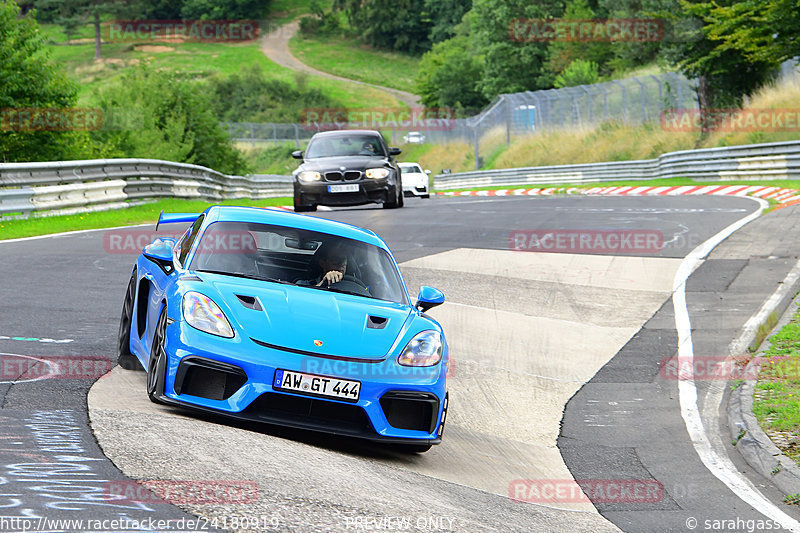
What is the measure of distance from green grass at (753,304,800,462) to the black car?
36.7 ft

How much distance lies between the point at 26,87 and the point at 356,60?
119 meters

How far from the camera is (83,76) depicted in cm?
11988

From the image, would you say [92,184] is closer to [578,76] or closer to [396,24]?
[578,76]

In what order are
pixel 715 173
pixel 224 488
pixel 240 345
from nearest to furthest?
pixel 224 488, pixel 240 345, pixel 715 173

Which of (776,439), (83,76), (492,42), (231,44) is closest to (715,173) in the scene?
(776,439)

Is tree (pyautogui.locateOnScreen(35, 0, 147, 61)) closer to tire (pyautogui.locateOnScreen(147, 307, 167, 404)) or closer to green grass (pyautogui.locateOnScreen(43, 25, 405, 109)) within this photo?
green grass (pyautogui.locateOnScreen(43, 25, 405, 109))

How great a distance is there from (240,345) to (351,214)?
1537 centimetres

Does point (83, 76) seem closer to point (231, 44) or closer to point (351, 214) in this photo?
point (231, 44)

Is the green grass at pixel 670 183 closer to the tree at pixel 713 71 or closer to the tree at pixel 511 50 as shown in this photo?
the tree at pixel 713 71

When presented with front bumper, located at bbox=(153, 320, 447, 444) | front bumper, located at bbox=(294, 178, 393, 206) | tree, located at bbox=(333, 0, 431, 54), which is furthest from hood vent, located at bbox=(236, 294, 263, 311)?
tree, located at bbox=(333, 0, 431, 54)

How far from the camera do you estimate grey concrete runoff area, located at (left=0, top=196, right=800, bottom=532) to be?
479 centimetres

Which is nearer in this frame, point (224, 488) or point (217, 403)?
point (224, 488)

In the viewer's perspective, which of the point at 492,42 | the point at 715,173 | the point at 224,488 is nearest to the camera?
the point at 224,488

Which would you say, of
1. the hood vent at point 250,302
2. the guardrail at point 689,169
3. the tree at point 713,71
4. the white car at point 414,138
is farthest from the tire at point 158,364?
the white car at point 414,138
